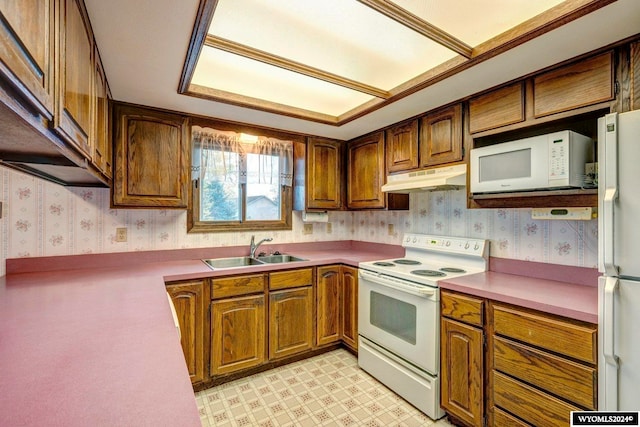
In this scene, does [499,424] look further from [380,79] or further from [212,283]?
[380,79]

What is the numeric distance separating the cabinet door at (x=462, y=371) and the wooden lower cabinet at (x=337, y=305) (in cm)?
90

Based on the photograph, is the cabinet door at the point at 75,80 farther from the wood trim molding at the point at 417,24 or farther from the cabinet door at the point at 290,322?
the cabinet door at the point at 290,322

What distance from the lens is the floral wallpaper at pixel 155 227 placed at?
1.96m

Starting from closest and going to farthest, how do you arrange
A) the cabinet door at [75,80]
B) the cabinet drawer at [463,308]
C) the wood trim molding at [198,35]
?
the cabinet door at [75,80]
the wood trim molding at [198,35]
the cabinet drawer at [463,308]

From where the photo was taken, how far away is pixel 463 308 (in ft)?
5.97

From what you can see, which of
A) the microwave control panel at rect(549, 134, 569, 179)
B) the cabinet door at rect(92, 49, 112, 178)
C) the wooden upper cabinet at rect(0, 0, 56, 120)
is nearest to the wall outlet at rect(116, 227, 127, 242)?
the cabinet door at rect(92, 49, 112, 178)

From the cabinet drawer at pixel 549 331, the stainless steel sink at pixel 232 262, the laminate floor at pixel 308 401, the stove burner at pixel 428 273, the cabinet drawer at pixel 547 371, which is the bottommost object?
the laminate floor at pixel 308 401

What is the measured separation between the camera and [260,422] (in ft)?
6.28

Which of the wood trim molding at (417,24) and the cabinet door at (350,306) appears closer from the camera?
the wood trim molding at (417,24)

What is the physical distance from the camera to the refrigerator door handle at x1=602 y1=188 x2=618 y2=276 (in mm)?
1229

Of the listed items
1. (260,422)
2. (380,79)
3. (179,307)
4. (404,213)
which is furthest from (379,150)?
(260,422)

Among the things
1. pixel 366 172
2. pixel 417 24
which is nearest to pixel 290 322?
pixel 366 172

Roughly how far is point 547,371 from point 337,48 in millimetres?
1965

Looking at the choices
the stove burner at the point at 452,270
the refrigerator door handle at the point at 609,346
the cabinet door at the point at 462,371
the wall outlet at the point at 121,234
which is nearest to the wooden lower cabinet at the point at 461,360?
the cabinet door at the point at 462,371
